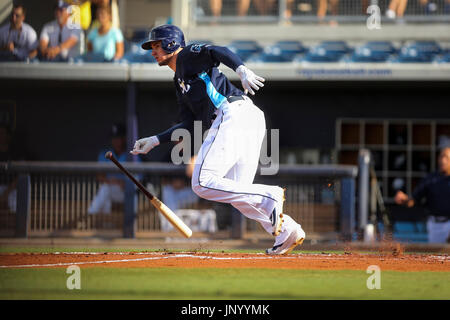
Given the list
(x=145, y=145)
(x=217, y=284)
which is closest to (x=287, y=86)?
(x=145, y=145)

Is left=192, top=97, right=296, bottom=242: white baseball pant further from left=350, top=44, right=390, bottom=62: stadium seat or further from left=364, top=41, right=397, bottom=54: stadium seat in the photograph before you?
left=364, top=41, right=397, bottom=54: stadium seat

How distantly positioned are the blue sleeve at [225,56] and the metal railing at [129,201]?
4.44m

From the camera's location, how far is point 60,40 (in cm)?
1297

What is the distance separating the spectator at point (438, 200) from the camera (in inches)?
410

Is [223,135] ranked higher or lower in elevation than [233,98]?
lower

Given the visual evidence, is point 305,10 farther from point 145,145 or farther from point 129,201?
point 145,145

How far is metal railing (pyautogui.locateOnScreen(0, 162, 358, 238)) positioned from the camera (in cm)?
1002

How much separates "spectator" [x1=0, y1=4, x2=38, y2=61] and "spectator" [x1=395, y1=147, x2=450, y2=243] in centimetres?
685

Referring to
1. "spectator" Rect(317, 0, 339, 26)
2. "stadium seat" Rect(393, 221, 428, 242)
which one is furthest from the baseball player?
"spectator" Rect(317, 0, 339, 26)

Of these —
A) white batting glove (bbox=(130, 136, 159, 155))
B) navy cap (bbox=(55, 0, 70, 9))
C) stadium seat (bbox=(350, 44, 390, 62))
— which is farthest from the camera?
navy cap (bbox=(55, 0, 70, 9))

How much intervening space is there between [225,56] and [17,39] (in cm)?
808

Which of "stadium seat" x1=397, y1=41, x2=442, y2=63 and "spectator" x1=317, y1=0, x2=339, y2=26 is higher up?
"spectator" x1=317, y1=0, x2=339, y2=26
